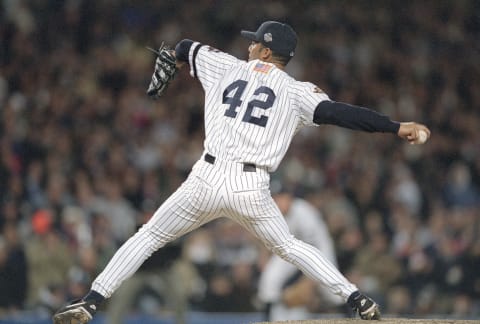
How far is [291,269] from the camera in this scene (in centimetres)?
940

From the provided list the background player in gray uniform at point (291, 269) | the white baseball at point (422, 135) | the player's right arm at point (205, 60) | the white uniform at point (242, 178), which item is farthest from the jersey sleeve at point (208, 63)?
the background player in gray uniform at point (291, 269)

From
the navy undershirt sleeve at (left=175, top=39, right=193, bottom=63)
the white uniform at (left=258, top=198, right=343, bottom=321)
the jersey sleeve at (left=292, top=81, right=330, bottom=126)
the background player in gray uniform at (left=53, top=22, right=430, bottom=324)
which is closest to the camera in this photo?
the background player in gray uniform at (left=53, top=22, right=430, bottom=324)

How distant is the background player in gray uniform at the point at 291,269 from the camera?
8.91 meters

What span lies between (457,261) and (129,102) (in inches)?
176

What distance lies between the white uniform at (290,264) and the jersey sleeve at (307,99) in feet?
9.68

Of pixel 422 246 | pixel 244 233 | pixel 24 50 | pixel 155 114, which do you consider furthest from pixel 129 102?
pixel 422 246

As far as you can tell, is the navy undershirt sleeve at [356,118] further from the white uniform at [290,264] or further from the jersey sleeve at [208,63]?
the white uniform at [290,264]

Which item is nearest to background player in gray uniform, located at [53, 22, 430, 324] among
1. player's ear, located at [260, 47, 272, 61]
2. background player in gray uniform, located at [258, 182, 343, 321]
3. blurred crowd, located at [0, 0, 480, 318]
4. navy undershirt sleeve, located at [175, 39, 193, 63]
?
player's ear, located at [260, 47, 272, 61]

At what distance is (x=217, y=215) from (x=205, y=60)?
36.4 inches

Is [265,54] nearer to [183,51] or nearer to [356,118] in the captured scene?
[183,51]

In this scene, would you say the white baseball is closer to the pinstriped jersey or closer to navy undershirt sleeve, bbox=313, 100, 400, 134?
navy undershirt sleeve, bbox=313, 100, 400, 134

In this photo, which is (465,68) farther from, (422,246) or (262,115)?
(262,115)

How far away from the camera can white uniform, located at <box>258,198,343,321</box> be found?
891cm

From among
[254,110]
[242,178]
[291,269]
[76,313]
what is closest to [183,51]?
[254,110]
